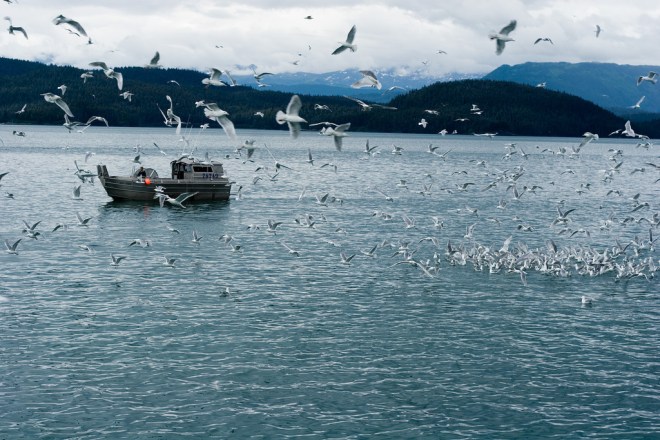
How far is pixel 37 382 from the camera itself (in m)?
24.0

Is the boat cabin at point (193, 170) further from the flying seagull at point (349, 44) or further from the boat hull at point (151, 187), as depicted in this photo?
the flying seagull at point (349, 44)

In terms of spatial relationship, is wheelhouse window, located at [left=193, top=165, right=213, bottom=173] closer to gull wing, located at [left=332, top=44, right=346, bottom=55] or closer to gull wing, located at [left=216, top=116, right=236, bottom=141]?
gull wing, located at [left=332, top=44, right=346, bottom=55]

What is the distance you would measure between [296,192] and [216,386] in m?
66.9

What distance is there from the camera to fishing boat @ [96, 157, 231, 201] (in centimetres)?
7350

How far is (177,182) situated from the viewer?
73.5 meters

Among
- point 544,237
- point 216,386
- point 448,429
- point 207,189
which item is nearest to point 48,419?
point 216,386

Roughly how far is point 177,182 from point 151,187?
2.66m

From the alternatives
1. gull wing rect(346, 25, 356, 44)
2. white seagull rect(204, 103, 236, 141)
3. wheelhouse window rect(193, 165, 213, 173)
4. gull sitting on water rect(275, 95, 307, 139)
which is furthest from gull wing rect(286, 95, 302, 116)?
wheelhouse window rect(193, 165, 213, 173)

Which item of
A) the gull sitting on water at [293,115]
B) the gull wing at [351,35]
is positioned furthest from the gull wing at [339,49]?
the gull sitting on water at [293,115]

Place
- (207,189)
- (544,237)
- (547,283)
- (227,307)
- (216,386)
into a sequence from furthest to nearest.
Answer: (207,189) → (544,237) → (547,283) → (227,307) → (216,386)

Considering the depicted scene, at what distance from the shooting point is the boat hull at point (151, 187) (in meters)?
73.4

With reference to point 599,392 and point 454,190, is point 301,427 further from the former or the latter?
point 454,190

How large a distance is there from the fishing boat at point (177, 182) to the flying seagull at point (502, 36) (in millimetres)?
51061

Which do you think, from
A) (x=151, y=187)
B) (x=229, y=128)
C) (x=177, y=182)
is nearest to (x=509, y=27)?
(x=229, y=128)
